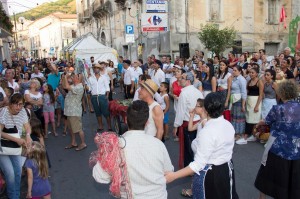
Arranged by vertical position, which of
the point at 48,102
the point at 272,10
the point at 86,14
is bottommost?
the point at 48,102

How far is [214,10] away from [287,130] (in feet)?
65.9

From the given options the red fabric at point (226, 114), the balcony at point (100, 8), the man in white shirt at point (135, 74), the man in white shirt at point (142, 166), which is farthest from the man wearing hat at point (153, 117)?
the balcony at point (100, 8)

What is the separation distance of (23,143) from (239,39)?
21.3 metres

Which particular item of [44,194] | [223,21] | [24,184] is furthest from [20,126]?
[223,21]

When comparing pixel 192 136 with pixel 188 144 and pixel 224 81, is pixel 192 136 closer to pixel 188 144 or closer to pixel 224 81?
pixel 188 144

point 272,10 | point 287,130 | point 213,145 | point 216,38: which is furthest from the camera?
point 272,10

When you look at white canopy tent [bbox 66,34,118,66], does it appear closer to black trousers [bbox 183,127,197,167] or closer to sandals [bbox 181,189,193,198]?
black trousers [bbox 183,127,197,167]

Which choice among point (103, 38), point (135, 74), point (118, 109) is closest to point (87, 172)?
point (118, 109)

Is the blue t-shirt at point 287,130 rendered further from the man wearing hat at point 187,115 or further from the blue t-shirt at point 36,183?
the blue t-shirt at point 36,183

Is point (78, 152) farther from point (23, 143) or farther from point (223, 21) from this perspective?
point (223, 21)

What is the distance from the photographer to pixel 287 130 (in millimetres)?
3664

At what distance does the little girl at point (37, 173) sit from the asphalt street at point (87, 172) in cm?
88

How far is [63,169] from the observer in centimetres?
628

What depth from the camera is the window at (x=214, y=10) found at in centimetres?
2231
